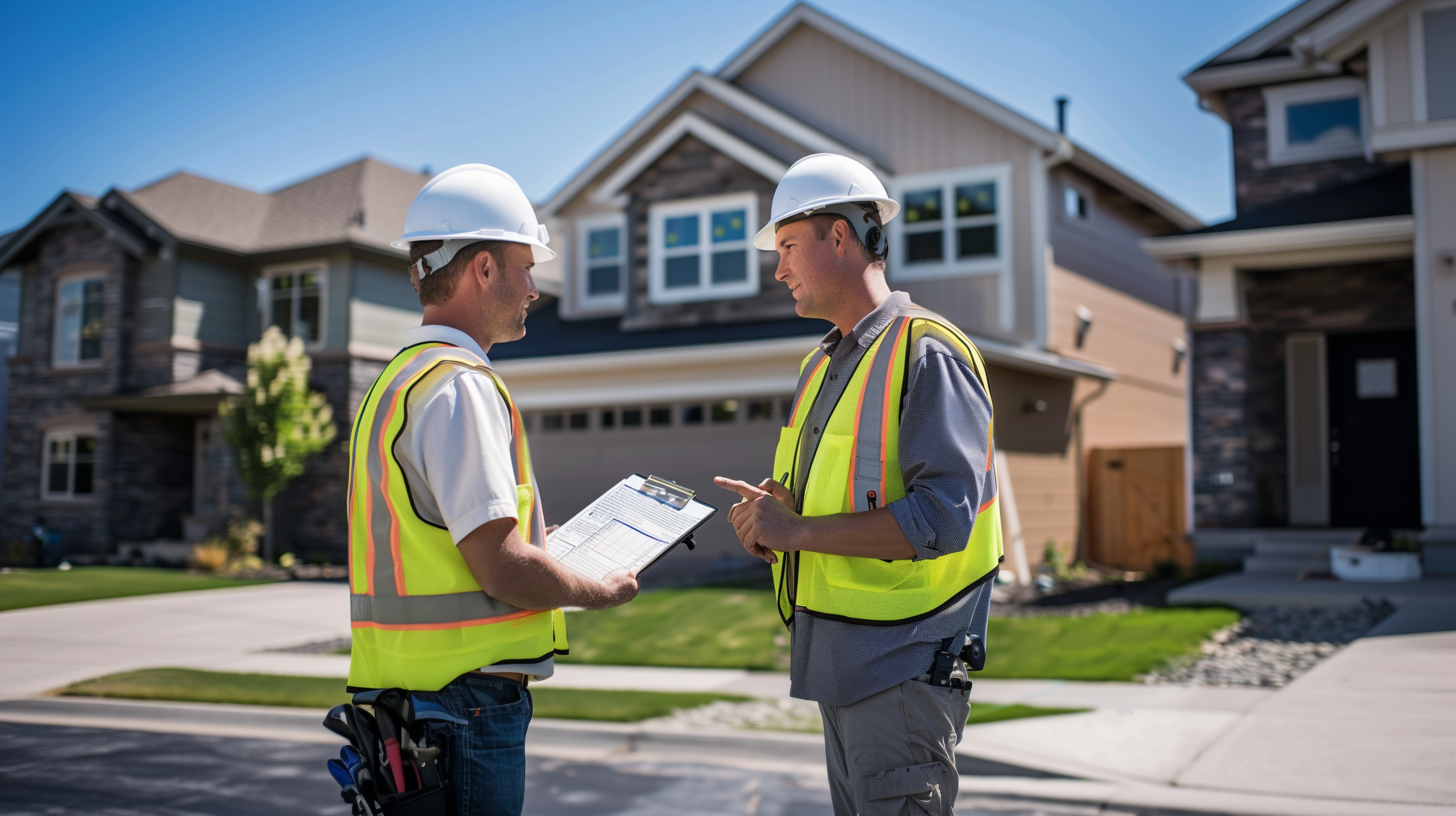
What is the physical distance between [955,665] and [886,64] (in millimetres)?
16154

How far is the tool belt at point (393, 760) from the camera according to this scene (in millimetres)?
2381

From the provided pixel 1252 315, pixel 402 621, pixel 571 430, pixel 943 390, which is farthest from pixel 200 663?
pixel 1252 315

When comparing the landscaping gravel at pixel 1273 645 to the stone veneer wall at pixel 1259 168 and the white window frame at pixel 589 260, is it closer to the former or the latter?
the stone veneer wall at pixel 1259 168

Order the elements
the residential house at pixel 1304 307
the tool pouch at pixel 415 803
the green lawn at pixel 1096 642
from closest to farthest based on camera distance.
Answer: the tool pouch at pixel 415 803 < the green lawn at pixel 1096 642 < the residential house at pixel 1304 307

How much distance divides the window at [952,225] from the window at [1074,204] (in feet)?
4.67

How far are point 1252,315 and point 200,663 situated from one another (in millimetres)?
12986

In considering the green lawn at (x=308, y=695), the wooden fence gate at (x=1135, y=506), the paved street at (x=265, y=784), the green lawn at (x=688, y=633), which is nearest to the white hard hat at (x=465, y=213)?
the paved street at (x=265, y=784)

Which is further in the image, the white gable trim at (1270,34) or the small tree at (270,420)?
the small tree at (270,420)

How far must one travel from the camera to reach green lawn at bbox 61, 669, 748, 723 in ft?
24.4

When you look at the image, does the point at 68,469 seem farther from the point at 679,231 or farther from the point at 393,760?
the point at 393,760

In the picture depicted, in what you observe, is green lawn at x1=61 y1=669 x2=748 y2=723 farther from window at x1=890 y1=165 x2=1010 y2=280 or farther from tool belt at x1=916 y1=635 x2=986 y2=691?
window at x1=890 y1=165 x2=1010 y2=280

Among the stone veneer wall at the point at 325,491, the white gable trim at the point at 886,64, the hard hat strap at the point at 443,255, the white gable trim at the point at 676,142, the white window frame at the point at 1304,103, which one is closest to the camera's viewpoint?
the hard hat strap at the point at 443,255

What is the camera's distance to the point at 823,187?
2.93m

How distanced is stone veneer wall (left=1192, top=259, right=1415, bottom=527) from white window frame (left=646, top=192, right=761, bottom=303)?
6.46 metres
